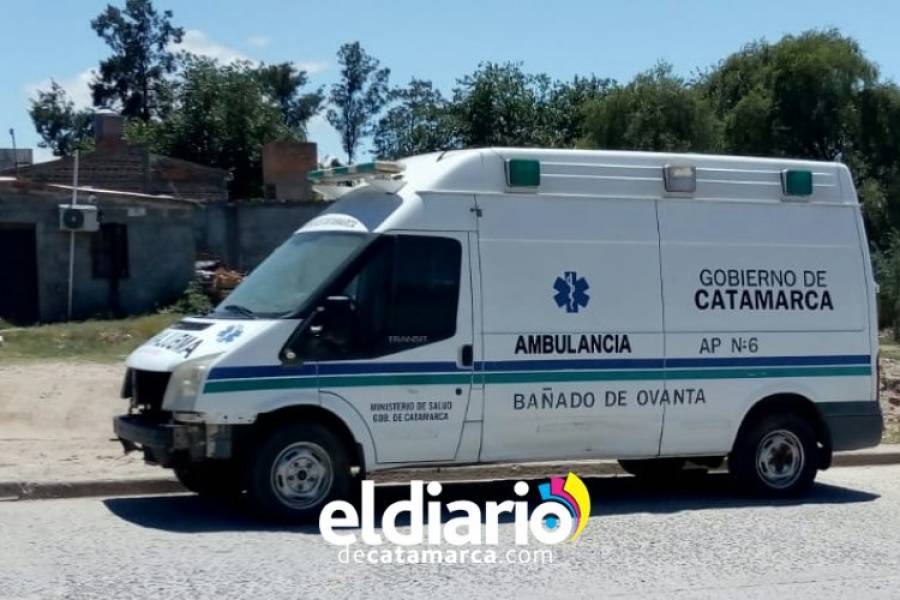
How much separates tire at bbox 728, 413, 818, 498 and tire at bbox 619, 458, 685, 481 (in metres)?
0.90

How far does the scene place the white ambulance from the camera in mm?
9570

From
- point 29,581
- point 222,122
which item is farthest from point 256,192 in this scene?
point 29,581

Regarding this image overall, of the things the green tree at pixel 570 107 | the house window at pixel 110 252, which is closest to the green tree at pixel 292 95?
the green tree at pixel 570 107

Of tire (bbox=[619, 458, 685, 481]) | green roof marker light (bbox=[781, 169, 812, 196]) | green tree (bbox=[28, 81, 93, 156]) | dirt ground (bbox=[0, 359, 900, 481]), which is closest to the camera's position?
green roof marker light (bbox=[781, 169, 812, 196])

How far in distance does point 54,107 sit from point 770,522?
64.8 metres

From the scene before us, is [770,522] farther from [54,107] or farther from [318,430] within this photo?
[54,107]

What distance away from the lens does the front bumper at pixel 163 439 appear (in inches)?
368

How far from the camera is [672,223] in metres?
10.9

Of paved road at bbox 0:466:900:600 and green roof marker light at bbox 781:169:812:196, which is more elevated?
green roof marker light at bbox 781:169:812:196

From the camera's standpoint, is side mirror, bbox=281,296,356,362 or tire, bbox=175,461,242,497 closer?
side mirror, bbox=281,296,356,362

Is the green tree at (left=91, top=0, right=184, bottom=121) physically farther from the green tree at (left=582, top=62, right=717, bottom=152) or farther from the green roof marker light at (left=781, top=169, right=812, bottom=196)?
the green roof marker light at (left=781, top=169, right=812, bottom=196)

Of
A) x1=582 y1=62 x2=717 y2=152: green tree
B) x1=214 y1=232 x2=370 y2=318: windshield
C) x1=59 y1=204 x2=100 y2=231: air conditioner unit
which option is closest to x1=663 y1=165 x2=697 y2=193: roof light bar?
x1=214 y1=232 x2=370 y2=318: windshield

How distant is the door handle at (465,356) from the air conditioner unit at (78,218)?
1470 cm

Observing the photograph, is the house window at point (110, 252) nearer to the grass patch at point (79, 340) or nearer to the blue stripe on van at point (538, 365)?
the grass patch at point (79, 340)
